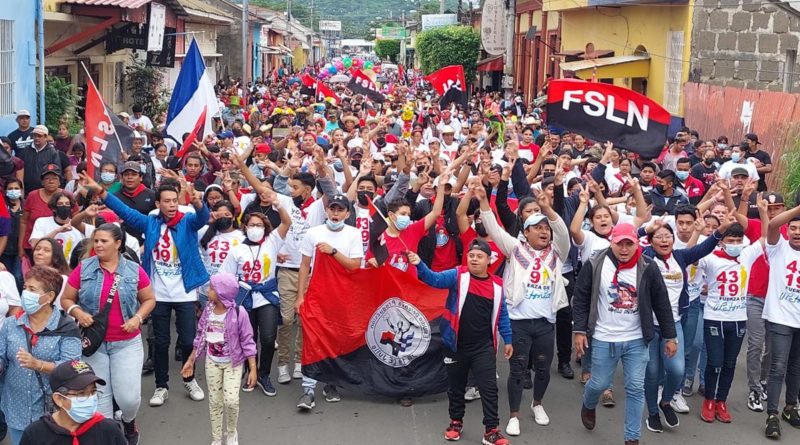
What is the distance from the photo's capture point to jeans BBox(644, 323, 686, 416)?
730 cm

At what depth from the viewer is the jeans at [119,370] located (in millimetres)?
6492

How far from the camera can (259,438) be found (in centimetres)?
734

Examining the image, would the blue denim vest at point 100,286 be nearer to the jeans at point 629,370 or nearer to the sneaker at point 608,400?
the jeans at point 629,370

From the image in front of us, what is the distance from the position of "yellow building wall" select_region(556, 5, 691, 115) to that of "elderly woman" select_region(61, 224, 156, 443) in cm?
1840

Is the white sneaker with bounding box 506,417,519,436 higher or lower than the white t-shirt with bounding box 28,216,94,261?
lower

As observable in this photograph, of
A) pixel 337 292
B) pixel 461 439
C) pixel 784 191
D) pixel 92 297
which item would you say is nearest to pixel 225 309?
pixel 92 297

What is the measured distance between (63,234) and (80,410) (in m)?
3.95

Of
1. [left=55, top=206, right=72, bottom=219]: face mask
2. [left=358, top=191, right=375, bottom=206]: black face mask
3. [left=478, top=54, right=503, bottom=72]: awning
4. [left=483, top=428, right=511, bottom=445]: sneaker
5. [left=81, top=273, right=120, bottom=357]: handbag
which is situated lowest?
[left=483, top=428, right=511, bottom=445]: sneaker

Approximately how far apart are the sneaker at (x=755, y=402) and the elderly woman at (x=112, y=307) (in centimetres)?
482

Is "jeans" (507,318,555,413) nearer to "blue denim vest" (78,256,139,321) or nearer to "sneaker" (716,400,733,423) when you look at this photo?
"sneaker" (716,400,733,423)

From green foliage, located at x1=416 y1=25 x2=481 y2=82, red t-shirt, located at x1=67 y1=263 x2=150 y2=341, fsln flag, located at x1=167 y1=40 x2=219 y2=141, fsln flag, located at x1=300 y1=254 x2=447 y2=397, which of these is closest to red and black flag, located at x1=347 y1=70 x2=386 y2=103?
fsln flag, located at x1=167 y1=40 x2=219 y2=141

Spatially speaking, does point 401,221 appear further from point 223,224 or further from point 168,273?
point 168,273

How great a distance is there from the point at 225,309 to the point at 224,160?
16.7 ft

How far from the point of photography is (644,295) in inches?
274
